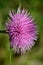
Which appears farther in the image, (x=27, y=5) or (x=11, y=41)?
(x=27, y=5)

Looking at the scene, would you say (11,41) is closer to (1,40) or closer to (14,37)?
(14,37)

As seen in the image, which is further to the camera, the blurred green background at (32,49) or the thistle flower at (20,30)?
the blurred green background at (32,49)

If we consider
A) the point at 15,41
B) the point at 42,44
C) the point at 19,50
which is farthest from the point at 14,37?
the point at 42,44

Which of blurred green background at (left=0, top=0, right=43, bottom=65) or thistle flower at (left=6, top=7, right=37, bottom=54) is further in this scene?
blurred green background at (left=0, top=0, right=43, bottom=65)

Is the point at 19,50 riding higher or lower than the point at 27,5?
lower

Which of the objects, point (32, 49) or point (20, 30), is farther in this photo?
point (32, 49)

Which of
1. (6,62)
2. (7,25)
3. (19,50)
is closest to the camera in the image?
(7,25)

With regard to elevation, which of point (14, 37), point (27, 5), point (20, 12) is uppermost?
point (27, 5)

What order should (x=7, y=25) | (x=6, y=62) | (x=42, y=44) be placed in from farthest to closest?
(x=42, y=44)
(x=6, y=62)
(x=7, y=25)
